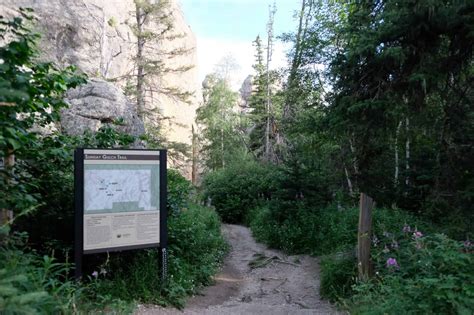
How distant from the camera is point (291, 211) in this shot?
10.2 meters

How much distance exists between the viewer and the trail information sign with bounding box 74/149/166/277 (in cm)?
493

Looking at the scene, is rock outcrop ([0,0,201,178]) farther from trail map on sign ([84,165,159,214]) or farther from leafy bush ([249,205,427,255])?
trail map on sign ([84,165,159,214])

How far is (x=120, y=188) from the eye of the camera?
527cm

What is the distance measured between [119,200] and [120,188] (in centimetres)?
16

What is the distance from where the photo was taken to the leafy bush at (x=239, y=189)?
595 inches

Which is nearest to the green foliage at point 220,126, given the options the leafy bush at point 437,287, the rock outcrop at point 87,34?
the rock outcrop at point 87,34

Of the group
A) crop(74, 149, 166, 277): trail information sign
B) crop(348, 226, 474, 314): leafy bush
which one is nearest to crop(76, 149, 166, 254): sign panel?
crop(74, 149, 166, 277): trail information sign

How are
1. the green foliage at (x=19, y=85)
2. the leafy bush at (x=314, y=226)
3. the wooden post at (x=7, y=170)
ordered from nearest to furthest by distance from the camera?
1. the green foliage at (x=19, y=85)
2. the wooden post at (x=7, y=170)
3. the leafy bush at (x=314, y=226)

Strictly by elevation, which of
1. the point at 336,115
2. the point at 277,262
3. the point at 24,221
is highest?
the point at 336,115

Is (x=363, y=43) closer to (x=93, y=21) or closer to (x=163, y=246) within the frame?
(x=163, y=246)

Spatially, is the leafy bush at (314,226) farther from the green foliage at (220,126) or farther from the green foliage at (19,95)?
the green foliage at (220,126)

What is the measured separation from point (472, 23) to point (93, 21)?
66.2 ft

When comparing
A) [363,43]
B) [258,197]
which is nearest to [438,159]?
[363,43]

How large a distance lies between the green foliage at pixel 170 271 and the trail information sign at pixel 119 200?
399 mm
